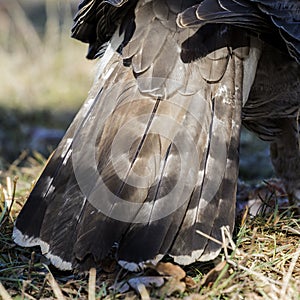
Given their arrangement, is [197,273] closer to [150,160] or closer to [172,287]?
[172,287]

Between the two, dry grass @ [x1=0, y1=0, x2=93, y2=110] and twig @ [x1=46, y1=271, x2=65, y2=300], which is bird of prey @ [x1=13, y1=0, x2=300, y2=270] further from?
dry grass @ [x1=0, y1=0, x2=93, y2=110]

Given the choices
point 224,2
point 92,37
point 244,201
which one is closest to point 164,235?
point 224,2

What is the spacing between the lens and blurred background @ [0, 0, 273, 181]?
6.47 m

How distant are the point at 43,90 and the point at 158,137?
5.02 m

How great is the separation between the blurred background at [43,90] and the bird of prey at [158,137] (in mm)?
2429

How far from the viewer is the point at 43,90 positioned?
8.02 m

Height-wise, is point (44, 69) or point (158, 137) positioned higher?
point (158, 137)

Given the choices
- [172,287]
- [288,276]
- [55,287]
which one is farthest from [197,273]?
[55,287]

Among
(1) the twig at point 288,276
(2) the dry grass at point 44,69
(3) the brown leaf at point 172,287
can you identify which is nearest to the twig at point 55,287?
(3) the brown leaf at point 172,287

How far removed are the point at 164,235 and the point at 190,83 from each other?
0.80 meters

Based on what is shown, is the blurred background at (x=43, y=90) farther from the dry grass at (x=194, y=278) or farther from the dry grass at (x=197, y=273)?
the dry grass at (x=194, y=278)

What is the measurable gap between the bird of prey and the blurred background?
2.43 metres

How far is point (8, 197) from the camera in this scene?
4117 millimetres

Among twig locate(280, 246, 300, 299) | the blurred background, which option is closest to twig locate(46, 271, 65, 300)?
twig locate(280, 246, 300, 299)
